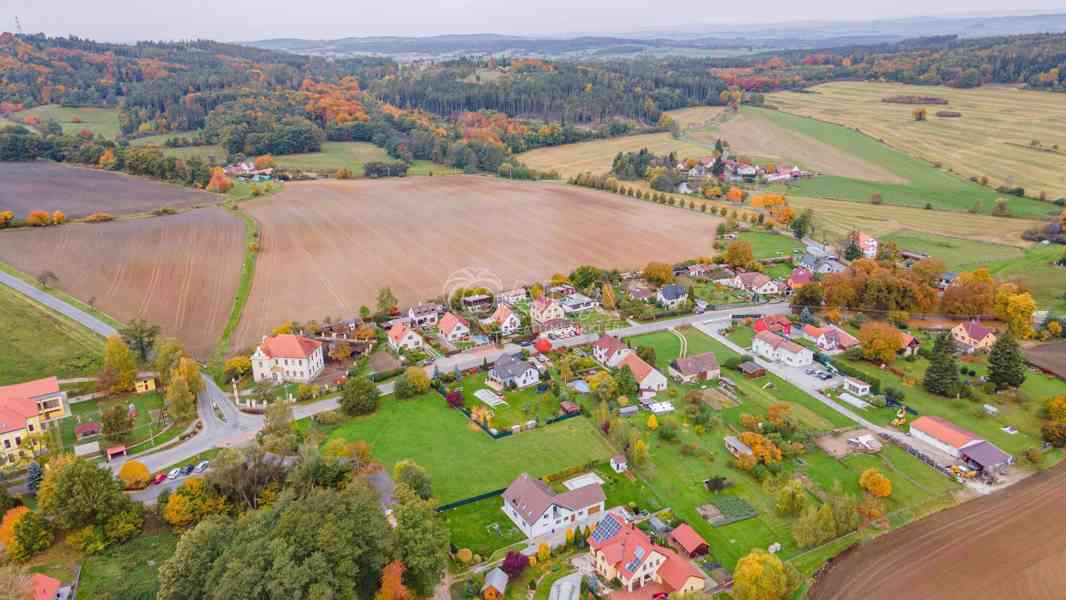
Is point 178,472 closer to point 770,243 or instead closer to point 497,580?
point 497,580

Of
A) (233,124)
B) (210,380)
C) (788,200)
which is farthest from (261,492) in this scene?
(233,124)

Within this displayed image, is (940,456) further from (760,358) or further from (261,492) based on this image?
(261,492)

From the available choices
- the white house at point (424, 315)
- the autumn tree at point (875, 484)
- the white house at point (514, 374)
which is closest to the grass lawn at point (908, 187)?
the white house at point (424, 315)

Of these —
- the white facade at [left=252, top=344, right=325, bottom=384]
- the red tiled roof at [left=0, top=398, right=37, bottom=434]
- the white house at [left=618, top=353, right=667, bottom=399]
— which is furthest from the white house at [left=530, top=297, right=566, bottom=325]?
the red tiled roof at [left=0, top=398, right=37, bottom=434]

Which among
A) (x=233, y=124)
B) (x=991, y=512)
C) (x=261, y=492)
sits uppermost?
(x=233, y=124)

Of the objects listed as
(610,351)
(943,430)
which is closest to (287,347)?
(610,351)
